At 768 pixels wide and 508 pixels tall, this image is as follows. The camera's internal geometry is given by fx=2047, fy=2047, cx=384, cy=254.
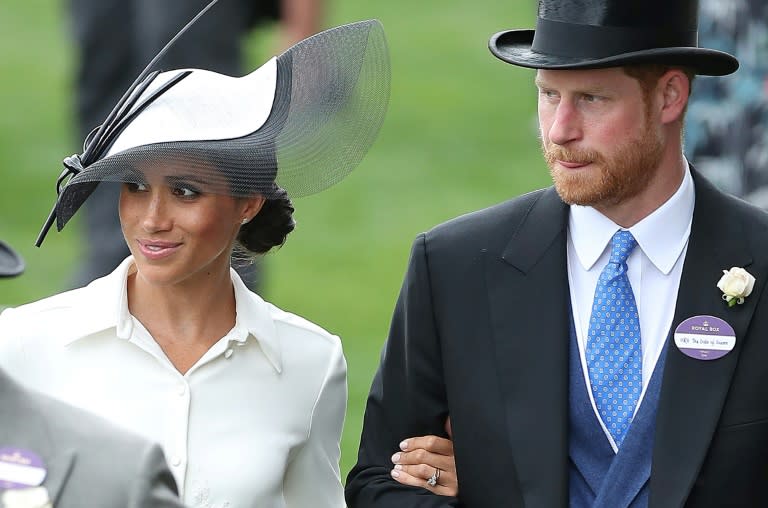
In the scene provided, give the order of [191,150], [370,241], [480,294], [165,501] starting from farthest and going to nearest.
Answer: [370,241]
[480,294]
[191,150]
[165,501]

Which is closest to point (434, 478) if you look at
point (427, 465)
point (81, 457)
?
point (427, 465)

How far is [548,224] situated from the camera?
184 inches

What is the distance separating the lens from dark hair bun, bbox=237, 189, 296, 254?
4707 millimetres

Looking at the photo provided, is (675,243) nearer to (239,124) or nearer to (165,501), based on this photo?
(239,124)

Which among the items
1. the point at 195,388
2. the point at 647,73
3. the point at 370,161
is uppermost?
the point at 647,73

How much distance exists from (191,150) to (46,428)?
3.42 feet

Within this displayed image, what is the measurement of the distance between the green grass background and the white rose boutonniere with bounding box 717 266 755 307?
343 cm

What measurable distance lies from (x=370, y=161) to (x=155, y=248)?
29.1ft

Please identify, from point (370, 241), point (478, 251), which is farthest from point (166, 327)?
point (370, 241)

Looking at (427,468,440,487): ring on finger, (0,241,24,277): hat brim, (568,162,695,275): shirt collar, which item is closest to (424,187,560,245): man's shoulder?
(568,162,695,275): shirt collar

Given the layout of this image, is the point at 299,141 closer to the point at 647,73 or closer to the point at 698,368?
the point at 647,73

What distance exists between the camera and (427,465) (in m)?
4.67

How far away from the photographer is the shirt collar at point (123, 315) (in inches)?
177

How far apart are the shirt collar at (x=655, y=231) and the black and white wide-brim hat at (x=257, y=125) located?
1.76 feet
